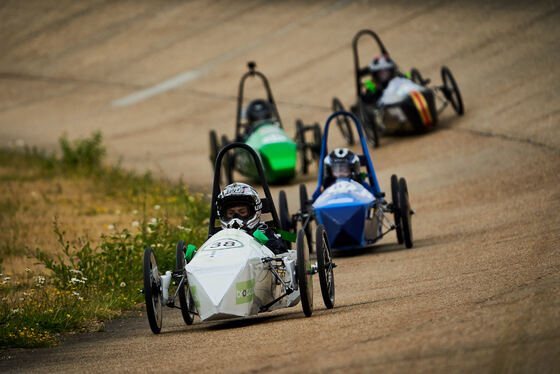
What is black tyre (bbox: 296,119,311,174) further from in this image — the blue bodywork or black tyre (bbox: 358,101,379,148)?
the blue bodywork

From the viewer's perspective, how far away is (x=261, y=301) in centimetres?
999

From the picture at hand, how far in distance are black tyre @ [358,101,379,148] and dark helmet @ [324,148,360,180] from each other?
9.12m

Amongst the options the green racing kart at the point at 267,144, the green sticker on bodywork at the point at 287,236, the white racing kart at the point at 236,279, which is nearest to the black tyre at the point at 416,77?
the green racing kart at the point at 267,144

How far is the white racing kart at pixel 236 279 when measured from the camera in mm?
9562

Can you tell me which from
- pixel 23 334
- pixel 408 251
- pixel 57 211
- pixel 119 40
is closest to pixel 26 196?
pixel 57 211

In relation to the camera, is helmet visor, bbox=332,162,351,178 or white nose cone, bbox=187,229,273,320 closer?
white nose cone, bbox=187,229,273,320

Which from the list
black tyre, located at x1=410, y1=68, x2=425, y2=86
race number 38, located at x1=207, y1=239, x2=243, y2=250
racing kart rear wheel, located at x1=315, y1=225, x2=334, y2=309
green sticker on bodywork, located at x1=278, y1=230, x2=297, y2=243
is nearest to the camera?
racing kart rear wheel, located at x1=315, y1=225, x2=334, y2=309

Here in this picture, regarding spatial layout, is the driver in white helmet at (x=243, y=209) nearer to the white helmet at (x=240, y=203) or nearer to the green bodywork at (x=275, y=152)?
the white helmet at (x=240, y=203)

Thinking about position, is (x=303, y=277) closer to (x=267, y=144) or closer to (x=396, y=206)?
(x=396, y=206)

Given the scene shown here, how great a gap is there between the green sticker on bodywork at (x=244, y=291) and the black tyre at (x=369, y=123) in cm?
1550

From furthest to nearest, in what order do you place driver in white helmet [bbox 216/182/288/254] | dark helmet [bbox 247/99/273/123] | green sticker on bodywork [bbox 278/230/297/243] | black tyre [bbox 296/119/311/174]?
1. dark helmet [bbox 247/99/273/123]
2. black tyre [bbox 296/119/311/174]
3. green sticker on bodywork [bbox 278/230/297/243]
4. driver in white helmet [bbox 216/182/288/254]

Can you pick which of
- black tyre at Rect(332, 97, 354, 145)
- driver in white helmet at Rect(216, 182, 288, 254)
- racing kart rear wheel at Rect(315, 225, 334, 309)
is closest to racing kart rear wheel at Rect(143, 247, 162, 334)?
driver in white helmet at Rect(216, 182, 288, 254)

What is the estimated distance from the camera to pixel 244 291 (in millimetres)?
9641

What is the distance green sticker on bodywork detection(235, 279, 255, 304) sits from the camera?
9568 millimetres
